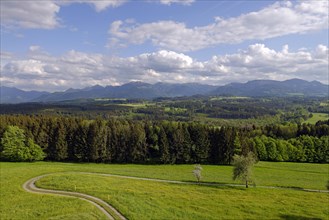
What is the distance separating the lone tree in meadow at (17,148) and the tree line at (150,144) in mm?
3661

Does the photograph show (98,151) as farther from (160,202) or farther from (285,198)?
(285,198)

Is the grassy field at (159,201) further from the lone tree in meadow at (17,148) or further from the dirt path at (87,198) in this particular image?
the lone tree in meadow at (17,148)

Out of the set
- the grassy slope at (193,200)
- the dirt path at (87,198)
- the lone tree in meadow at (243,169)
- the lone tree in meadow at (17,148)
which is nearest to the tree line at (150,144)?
the lone tree in meadow at (17,148)

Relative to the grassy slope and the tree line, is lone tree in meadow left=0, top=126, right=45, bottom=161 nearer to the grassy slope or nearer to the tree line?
the tree line

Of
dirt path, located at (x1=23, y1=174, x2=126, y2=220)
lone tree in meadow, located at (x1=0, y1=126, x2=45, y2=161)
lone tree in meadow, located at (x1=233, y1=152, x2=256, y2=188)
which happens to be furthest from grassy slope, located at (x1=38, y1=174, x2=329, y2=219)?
lone tree in meadow, located at (x1=0, y1=126, x2=45, y2=161)

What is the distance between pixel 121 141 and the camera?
351 ft

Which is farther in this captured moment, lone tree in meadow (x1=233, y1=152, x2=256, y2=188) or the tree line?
the tree line

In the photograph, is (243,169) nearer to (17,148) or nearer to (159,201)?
(159,201)

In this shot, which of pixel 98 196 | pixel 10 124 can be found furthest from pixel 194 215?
pixel 10 124

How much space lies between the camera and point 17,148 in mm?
99250

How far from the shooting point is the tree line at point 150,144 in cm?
10350

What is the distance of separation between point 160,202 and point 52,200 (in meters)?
18.2

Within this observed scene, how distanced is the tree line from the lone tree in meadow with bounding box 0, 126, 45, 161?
3.66 metres

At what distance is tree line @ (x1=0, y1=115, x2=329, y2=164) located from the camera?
104 meters
